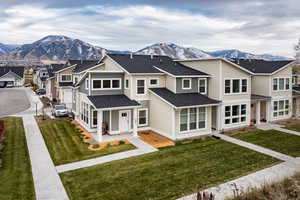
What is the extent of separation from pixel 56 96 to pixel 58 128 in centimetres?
1958

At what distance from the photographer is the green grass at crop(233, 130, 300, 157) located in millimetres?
15448

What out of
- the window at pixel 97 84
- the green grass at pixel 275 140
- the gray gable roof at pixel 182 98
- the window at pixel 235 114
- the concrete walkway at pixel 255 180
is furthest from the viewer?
the window at pixel 235 114

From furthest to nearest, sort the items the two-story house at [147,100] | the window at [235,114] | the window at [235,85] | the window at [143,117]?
the window at [235,85] < the window at [235,114] < the window at [143,117] < the two-story house at [147,100]

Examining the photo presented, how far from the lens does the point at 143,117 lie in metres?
20.0

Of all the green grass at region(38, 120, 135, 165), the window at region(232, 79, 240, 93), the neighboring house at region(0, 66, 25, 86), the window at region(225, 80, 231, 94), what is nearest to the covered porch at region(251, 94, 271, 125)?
the window at region(232, 79, 240, 93)

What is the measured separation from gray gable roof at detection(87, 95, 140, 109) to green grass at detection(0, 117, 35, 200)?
5765 millimetres

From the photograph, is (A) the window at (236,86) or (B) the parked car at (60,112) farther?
(B) the parked car at (60,112)

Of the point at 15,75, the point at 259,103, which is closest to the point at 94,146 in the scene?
the point at 259,103

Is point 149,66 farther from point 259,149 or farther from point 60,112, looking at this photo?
point 60,112

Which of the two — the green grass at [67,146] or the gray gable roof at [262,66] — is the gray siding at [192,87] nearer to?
the green grass at [67,146]

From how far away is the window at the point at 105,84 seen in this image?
742 inches

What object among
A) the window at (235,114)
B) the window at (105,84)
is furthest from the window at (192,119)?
the window at (105,84)

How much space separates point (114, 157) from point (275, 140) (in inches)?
501

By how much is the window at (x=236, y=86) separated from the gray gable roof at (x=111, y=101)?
8522 millimetres
